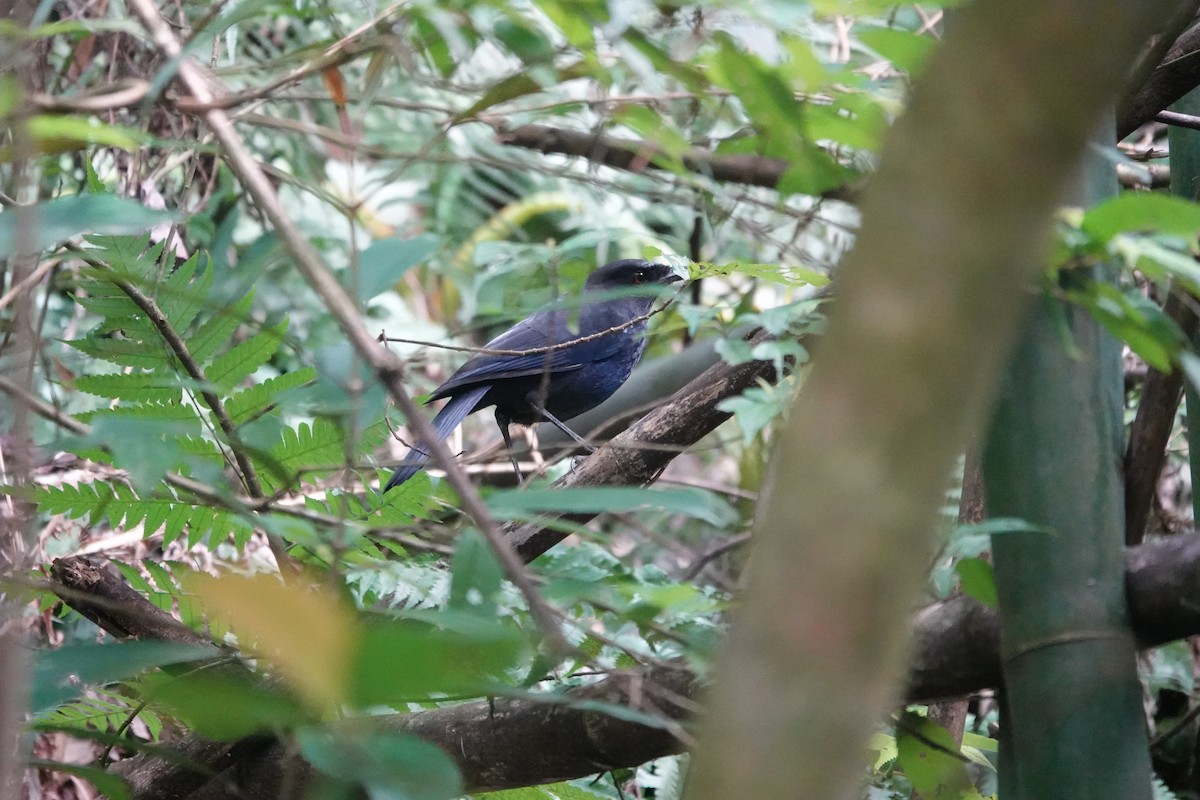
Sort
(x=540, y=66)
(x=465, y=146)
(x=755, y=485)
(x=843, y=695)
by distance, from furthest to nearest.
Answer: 1. (x=465, y=146)
2. (x=755, y=485)
3. (x=540, y=66)
4. (x=843, y=695)

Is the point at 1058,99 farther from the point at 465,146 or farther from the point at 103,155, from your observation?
the point at 465,146

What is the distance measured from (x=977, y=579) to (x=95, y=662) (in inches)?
31.5

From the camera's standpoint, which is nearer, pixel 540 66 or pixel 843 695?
pixel 843 695

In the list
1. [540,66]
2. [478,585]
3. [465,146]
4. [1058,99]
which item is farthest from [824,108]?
[465,146]

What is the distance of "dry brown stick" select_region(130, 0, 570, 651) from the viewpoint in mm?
844

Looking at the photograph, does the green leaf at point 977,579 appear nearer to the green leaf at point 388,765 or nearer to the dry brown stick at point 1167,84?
the green leaf at point 388,765

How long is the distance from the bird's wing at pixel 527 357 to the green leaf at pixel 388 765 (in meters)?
2.49

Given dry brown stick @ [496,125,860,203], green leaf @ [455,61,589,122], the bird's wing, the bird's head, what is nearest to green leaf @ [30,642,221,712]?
green leaf @ [455,61,589,122]

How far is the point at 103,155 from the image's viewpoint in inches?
116

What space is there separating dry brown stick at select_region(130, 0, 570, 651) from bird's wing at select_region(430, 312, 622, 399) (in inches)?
85.9

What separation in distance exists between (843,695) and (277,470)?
528mm

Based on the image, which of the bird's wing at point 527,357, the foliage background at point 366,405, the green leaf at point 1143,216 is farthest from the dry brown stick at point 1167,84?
the bird's wing at point 527,357

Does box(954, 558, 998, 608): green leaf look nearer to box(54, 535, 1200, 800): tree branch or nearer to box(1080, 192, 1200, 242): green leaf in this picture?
box(54, 535, 1200, 800): tree branch

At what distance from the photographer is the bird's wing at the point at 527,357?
334 centimetres
